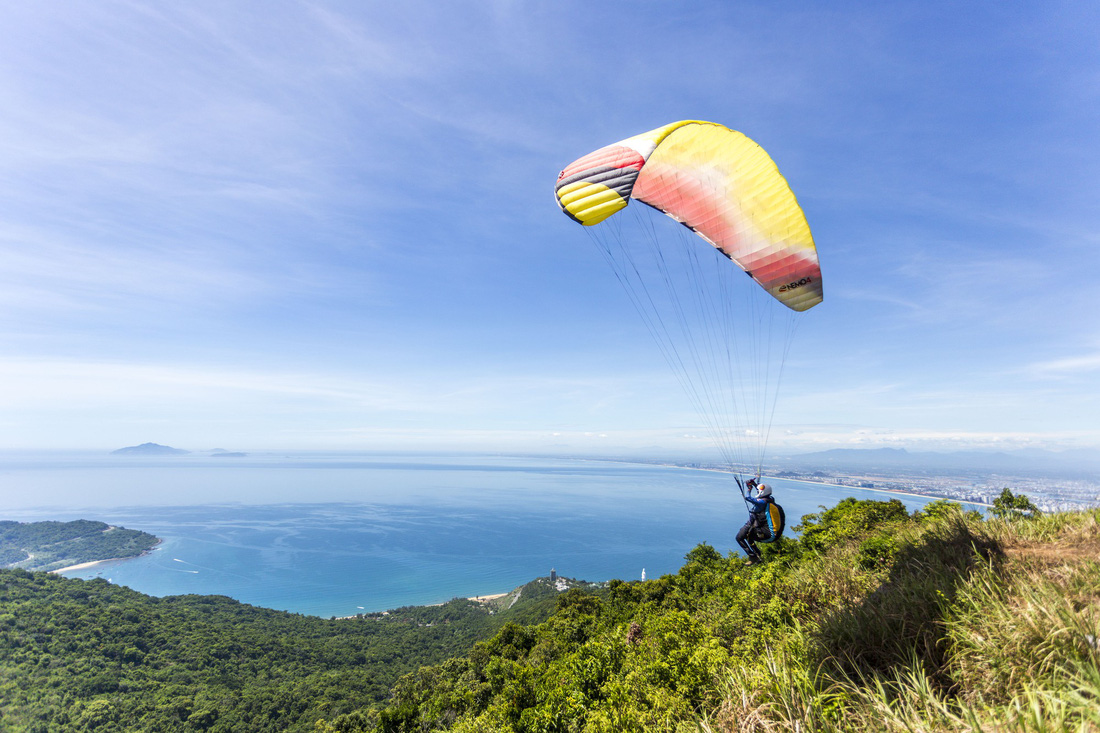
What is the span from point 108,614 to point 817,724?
5366 cm

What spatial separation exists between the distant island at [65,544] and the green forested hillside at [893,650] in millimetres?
121097

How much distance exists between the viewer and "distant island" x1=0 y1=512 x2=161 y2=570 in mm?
80500

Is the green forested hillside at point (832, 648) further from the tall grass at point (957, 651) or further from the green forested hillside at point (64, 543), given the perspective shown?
the green forested hillside at point (64, 543)

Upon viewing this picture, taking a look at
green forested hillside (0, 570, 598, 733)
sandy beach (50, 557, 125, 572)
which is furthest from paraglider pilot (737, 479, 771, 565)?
sandy beach (50, 557, 125, 572)

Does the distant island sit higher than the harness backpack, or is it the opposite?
the harness backpack

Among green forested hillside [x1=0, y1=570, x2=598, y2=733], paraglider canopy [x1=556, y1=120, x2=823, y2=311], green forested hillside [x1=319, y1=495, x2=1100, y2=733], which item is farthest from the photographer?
green forested hillside [x1=0, y1=570, x2=598, y2=733]

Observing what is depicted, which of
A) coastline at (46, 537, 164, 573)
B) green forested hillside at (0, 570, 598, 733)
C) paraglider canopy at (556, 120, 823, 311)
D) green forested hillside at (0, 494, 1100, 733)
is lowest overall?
coastline at (46, 537, 164, 573)

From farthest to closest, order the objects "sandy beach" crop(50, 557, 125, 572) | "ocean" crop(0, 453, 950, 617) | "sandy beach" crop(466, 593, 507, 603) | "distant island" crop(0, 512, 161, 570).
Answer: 1. "distant island" crop(0, 512, 161, 570)
2. "sandy beach" crop(50, 557, 125, 572)
3. "ocean" crop(0, 453, 950, 617)
4. "sandy beach" crop(466, 593, 507, 603)

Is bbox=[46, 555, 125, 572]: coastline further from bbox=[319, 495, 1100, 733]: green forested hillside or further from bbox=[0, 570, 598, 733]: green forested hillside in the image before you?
bbox=[319, 495, 1100, 733]: green forested hillside

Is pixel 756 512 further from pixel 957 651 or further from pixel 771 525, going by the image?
pixel 957 651

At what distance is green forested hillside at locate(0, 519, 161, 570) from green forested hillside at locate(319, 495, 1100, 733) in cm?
12219

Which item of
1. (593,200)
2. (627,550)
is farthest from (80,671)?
(627,550)

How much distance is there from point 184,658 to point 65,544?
93192mm

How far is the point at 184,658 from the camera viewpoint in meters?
32.7
